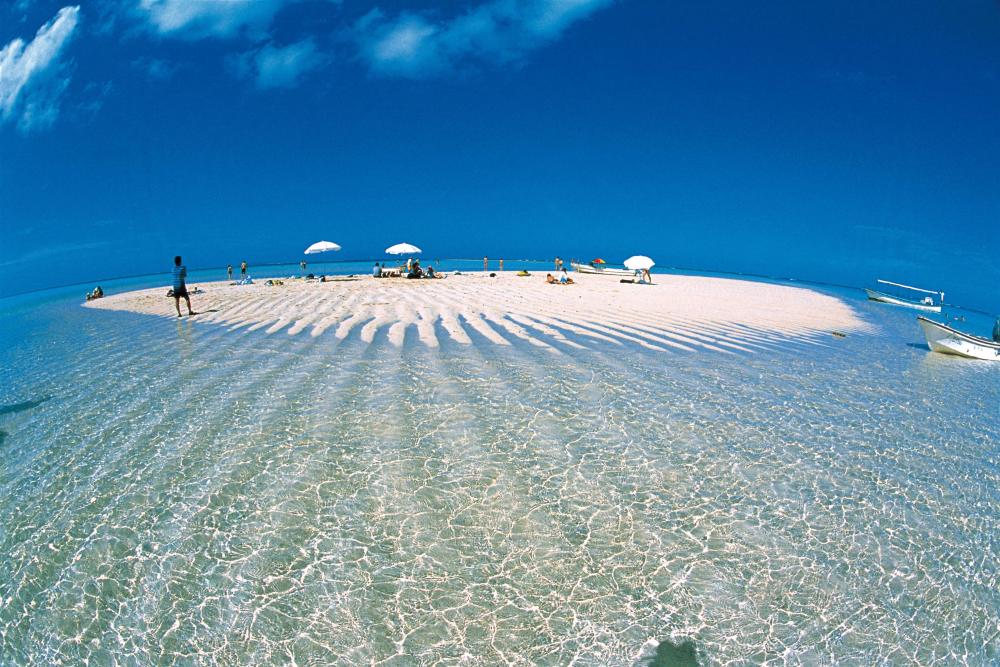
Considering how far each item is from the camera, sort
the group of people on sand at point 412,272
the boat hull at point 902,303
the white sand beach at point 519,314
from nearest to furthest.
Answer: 1. the white sand beach at point 519,314
2. the boat hull at point 902,303
3. the group of people on sand at point 412,272

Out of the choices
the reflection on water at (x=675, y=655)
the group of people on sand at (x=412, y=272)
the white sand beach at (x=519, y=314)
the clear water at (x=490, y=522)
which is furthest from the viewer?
the group of people on sand at (x=412, y=272)

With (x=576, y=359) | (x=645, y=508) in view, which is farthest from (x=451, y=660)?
(x=576, y=359)

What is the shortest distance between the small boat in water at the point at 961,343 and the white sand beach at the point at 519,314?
282cm

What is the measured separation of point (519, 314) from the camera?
18.4 meters

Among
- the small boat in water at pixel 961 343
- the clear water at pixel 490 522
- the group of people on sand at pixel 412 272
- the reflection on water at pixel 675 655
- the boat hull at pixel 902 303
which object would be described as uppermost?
the group of people on sand at pixel 412 272

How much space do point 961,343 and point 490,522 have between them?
16.9m

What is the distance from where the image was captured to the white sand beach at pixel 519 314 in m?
14.5

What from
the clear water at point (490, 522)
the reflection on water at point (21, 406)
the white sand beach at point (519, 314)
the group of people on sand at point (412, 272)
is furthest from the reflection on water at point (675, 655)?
the group of people on sand at point (412, 272)

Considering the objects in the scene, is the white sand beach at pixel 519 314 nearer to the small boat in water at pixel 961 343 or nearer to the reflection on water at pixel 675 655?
the small boat in water at pixel 961 343

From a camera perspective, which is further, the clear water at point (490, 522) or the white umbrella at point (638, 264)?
the white umbrella at point (638, 264)

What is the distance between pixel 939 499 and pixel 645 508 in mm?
3785

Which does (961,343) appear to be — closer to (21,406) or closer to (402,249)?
(21,406)

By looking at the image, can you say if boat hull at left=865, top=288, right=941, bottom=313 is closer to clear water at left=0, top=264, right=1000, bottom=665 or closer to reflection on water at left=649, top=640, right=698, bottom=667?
clear water at left=0, top=264, right=1000, bottom=665

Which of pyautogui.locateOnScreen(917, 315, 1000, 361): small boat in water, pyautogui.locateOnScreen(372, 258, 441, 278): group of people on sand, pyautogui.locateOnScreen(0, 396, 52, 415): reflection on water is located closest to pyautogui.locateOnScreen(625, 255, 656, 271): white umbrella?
pyautogui.locateOnScreen(372, 258, 441, 278): group of people on sand
